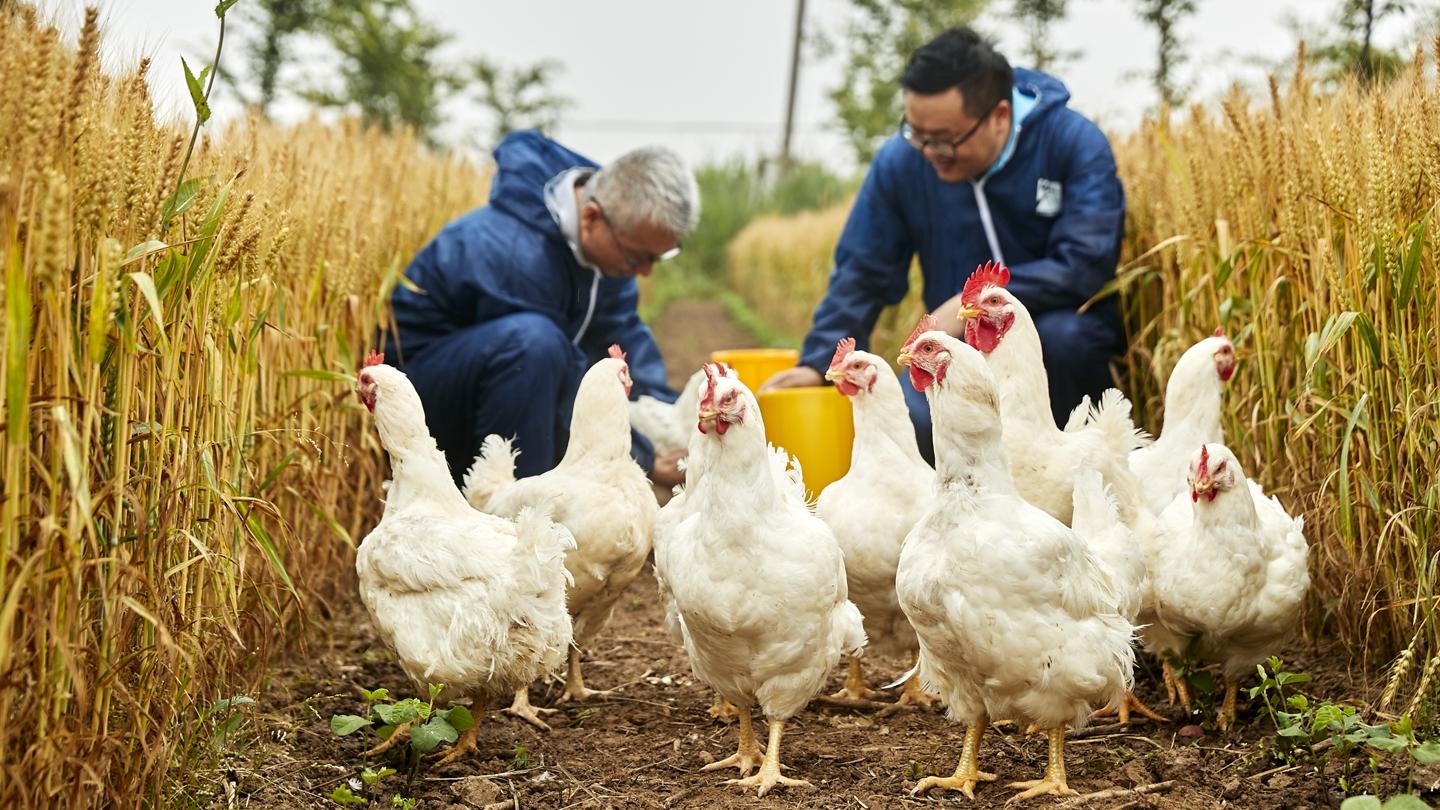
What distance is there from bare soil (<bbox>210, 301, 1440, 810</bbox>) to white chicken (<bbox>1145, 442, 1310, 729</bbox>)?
0.23 meters

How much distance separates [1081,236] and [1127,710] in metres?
2.37

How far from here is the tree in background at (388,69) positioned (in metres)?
15.3

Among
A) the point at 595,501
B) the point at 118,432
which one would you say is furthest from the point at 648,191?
the point at 118,432

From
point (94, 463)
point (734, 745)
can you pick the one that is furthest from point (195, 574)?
point (734, 745)

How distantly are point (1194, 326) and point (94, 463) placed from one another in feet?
14.2

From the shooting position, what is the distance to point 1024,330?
425cm

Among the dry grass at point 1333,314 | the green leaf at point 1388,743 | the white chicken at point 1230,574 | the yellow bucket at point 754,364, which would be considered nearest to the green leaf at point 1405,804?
the green leaf at point 1388,743

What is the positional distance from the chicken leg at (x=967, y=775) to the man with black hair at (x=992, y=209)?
2.05 m

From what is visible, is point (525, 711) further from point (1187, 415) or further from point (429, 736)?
point (1187, 415)

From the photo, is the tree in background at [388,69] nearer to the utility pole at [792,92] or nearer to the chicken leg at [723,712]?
the utility pole at [792,92]

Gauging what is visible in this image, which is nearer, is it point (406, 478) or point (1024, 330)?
point (406, 478)

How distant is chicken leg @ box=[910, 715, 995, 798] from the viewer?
330cm

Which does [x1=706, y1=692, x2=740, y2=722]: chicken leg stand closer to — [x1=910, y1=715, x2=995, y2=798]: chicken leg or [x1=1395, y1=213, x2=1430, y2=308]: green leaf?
[x1=910, y1=715, x2=995, y2=798]: chicken leg

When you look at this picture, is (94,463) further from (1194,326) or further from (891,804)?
(1194,326)
